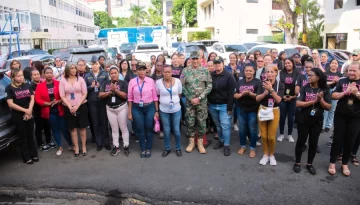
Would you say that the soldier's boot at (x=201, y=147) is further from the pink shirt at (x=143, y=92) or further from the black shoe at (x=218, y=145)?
the pink shirt at (x=143, y=92)

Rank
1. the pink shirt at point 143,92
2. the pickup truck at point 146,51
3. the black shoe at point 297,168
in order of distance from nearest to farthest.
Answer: the black shoe at point 297,168 < the pink shirt at point 143,92 < the pickup truck at point 146,51

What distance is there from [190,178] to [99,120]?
7.68ft

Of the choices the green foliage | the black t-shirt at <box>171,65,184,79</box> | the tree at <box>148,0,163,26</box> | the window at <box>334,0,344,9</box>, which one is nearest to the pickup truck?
the black t-shirt at <box>171,65,184,79</box>

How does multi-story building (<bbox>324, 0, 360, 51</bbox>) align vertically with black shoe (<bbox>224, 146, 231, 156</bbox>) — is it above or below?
above

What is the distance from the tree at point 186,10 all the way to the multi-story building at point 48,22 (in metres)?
18.2

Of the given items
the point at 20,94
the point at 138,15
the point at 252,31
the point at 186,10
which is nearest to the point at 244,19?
the point at 252,31

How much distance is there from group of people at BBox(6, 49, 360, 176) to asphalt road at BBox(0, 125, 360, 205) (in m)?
0.22

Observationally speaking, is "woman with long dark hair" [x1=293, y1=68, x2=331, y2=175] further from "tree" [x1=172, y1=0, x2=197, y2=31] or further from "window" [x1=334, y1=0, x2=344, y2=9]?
"tree" [x1=172, y1=0, x2=197, y2=31]

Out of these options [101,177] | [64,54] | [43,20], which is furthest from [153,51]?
[43,20]

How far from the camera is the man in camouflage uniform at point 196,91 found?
215 inches

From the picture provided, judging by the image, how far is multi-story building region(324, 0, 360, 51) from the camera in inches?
731

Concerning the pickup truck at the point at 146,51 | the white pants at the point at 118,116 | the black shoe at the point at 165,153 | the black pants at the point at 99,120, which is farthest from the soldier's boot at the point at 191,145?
the pickup truck at the point at 146,51

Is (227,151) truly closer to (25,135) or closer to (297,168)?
(297,168)

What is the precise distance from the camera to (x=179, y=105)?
5500 mm
